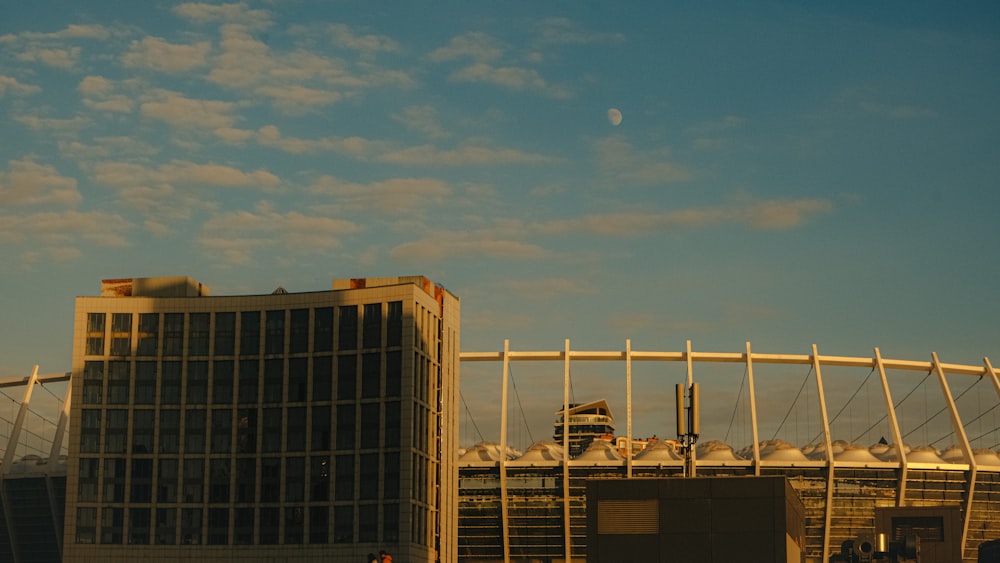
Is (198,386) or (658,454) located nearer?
(198,386)

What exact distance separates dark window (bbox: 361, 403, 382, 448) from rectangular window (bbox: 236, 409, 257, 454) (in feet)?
39.7

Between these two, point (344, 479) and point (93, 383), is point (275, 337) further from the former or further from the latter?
point (93, 383)

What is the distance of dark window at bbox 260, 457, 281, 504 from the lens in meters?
140

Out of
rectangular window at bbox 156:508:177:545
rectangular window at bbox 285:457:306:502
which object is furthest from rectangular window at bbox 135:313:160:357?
rectangular window at bbox 285:457:306:502

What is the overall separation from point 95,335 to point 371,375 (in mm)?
31530

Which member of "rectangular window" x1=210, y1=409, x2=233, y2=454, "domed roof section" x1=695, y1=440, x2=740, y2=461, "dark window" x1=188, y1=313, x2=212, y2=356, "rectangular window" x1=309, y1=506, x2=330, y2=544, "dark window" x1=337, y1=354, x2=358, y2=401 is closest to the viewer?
"rectangular window" x1=309, y1=506, x2=330, y2=544

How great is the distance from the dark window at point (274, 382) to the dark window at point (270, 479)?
644 cm

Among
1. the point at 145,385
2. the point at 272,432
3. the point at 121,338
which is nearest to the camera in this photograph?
the point at 272,432

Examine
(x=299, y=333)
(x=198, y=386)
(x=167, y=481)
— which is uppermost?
(x=299, y=333)

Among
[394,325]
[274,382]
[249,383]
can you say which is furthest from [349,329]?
[249,383]

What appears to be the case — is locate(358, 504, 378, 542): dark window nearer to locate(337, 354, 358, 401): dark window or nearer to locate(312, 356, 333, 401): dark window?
locate(337, 354, 358, 401): dark window

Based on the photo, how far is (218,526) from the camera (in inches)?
5517

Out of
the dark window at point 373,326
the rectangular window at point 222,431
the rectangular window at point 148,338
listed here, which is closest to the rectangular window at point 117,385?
the rectangular window at point 148,338

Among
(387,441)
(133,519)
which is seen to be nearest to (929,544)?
(387,441)
